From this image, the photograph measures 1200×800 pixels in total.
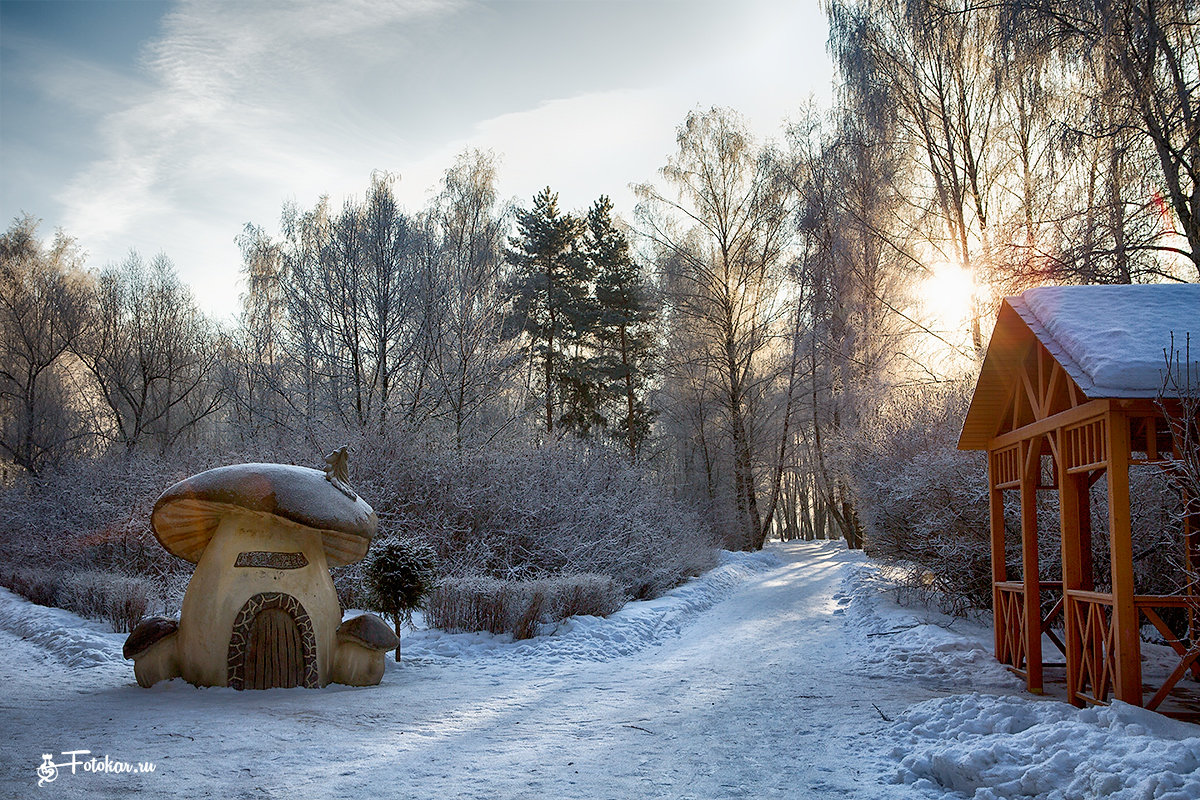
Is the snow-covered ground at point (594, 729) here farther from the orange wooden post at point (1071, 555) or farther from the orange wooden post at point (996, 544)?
the orange wooden post at point (1071, 555)

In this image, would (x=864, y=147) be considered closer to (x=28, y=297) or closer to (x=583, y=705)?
(x=583, y=705)

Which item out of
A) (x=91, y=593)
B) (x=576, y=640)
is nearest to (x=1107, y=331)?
(x=576, y=640)

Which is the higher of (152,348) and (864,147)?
(864,147)

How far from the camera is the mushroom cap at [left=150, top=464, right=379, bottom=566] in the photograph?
6852mm

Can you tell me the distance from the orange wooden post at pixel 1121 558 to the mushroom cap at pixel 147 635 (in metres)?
7.82

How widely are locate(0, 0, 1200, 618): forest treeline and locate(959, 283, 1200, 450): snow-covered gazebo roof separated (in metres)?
2.86

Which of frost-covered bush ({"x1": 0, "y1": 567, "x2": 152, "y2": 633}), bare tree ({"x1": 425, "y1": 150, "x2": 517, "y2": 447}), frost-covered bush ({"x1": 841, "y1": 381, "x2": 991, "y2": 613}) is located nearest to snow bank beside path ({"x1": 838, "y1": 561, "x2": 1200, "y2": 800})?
frost-covered bush ({"x1": 841, "y1": 381, "x2": 991, "y2": 613})

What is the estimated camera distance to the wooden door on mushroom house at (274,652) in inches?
274

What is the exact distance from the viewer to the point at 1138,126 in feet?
30.6

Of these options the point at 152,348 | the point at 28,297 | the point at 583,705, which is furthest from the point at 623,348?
the point at 583,705

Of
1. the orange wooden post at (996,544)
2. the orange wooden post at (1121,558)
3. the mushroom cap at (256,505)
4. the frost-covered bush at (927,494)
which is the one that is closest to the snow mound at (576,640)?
the mushroom cap at (256,505)

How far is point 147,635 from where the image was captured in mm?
7090

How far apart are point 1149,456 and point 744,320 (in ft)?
78.8

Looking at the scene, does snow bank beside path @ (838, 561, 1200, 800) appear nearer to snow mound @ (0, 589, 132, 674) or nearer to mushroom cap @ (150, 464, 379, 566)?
mushroom cap @ (150, 464, 379, 566)
